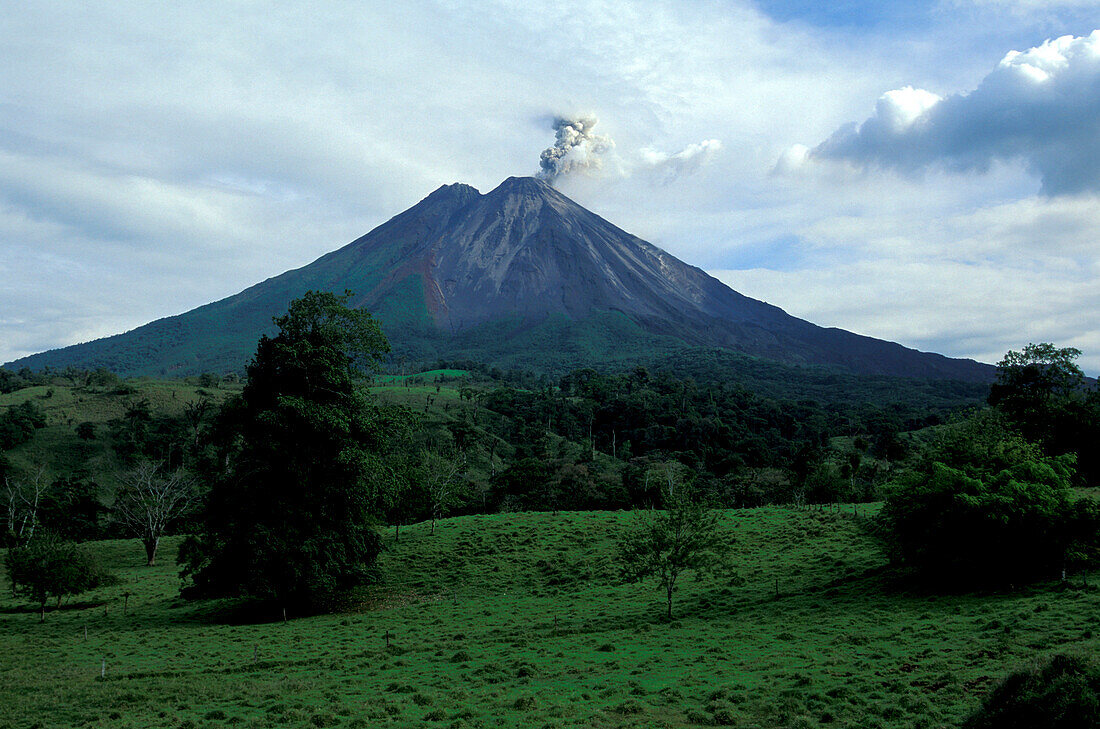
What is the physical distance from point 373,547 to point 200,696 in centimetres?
1349

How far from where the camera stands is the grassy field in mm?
14141

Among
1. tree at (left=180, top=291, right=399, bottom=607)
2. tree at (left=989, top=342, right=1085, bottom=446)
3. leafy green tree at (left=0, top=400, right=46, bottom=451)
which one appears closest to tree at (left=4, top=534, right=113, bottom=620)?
tree at (left=180, top=291, right=399, bottom=607)

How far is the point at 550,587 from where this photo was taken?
103ft

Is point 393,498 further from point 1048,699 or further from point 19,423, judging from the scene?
point 19,423

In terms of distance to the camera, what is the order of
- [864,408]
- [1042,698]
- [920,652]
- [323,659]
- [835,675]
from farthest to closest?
[864,408]
[323,659]
[920,652]
[835,675]
[1042,698]

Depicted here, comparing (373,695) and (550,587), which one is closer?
(373,695)

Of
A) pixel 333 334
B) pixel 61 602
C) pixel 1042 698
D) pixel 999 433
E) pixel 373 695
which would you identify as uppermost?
pixel 333 334

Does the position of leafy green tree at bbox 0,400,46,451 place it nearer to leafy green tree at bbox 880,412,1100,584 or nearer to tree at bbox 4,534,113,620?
tree at bbox 4,534,113,620

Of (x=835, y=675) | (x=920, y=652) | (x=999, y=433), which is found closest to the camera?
(x=835, y=675)

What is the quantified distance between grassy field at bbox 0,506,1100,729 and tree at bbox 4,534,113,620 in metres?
1.20

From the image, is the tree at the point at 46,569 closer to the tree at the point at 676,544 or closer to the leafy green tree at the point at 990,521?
the tree at the point at 676,544

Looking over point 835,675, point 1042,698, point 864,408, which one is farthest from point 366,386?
point 864,408

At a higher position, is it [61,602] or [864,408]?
[864,408]

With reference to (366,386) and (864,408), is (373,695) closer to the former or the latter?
(366,386)
